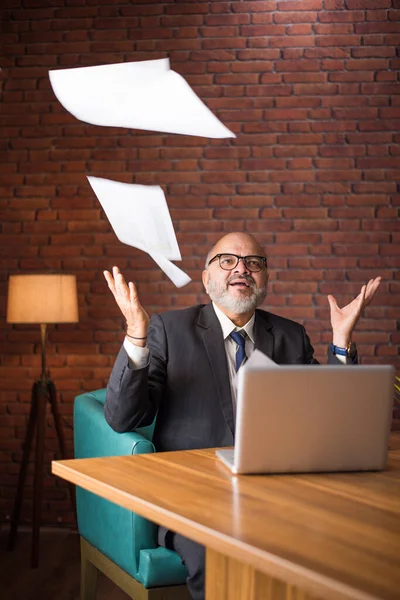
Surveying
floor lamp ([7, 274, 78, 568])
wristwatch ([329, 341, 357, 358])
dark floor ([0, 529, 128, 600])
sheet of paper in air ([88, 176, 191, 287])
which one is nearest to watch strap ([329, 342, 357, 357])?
wristwatch ([329, 341, 357, 358])

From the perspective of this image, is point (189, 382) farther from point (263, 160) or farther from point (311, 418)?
point (263, 160)

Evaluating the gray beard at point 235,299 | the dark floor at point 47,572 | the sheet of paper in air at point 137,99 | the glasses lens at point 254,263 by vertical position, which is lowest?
the dark floor at point 47,572

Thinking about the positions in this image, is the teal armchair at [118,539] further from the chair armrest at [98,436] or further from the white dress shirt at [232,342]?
the white dress shirt at [232,342]

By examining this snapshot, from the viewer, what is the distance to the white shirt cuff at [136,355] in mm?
2189

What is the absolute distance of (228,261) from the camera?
2746 mm

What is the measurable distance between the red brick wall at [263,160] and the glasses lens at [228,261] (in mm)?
1452

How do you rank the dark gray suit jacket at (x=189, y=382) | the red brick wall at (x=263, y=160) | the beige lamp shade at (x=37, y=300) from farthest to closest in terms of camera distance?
the red brick wall at (x=263, y=160) → the beige lamp shade at (x=37, y=300) → the dark gray suit jacket at (x=189, y=382)

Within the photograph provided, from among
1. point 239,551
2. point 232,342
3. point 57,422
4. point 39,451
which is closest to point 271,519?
point 239,551

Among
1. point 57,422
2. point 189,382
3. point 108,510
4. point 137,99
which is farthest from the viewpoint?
point 137,99

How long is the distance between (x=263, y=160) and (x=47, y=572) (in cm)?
245

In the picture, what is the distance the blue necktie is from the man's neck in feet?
0.19

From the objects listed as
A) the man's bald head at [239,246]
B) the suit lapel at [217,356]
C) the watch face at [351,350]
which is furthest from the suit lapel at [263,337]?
the watch face at [351,350]

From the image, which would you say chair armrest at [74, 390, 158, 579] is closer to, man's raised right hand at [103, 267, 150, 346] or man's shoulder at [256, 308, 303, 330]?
man's raised right hand at [103, 267, 150, 346]

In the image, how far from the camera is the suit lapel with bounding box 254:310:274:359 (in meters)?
2.64
